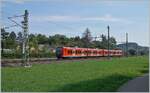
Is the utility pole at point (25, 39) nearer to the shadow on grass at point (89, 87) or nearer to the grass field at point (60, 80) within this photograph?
the grass field at point (60, 80)

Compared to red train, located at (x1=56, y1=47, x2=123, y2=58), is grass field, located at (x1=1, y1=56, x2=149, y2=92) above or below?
below

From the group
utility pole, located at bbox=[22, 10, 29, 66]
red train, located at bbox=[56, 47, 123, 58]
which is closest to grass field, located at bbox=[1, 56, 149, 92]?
utility pole, located at bbox=[22, 10, 29, 66]

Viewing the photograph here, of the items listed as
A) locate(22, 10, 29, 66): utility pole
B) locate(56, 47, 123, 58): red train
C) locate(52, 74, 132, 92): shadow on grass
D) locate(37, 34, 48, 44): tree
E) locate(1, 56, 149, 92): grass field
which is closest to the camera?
locate(52, 74, 132, 92): shadow on grass

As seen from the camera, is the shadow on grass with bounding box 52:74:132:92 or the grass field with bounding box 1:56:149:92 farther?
the grass field with bounding box 1:56:149:92

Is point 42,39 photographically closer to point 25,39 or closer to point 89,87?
point 25,39

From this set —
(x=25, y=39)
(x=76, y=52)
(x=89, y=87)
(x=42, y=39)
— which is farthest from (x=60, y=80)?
(x=42, y=39)

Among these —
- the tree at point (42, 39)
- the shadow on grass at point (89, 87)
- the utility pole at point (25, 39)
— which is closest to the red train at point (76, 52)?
the utility pole at point (25, 39)

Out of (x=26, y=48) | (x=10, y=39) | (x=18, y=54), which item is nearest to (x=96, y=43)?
(x=10, y=39)

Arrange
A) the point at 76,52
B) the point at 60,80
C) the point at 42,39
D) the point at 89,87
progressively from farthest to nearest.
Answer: the point at 42,39, the point at 76,52, the point at 60,80, the point at 89,87

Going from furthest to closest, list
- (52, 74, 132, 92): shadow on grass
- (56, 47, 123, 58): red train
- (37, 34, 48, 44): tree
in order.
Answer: (37, 34, 48, 44): tree
(56, 47, 123, 58): red train
(52, 74, 132, 92): shadow on grass

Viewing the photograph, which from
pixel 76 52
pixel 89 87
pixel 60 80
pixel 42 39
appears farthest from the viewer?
pixel 42 39

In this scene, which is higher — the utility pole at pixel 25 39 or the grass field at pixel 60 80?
the utility pole at pixel 25 39

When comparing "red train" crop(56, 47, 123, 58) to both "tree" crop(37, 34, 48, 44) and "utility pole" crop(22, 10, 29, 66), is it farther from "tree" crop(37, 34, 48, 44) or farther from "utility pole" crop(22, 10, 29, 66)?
"tree" crop(37, 34, 48, 44)

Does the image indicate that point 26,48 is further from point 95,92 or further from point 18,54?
point 18,54
